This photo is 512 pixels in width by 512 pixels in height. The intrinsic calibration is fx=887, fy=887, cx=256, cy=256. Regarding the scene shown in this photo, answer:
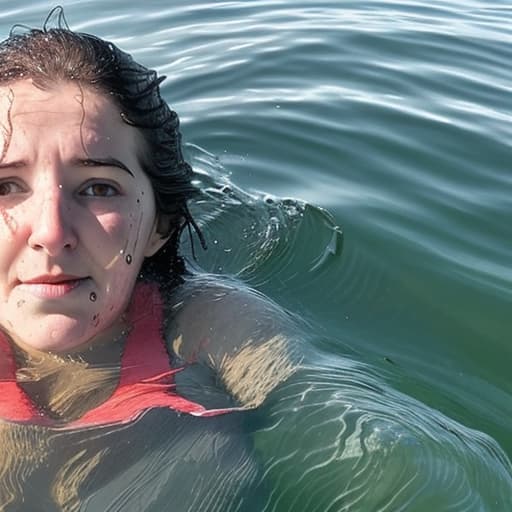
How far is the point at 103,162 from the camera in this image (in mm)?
2572

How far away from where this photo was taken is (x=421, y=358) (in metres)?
3.34

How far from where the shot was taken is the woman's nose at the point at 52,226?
7.89 ft

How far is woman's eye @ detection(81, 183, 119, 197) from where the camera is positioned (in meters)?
2.55

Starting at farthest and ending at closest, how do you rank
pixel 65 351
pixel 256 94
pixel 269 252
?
pixel 256 94, pixel 269 252, pixel 65 351

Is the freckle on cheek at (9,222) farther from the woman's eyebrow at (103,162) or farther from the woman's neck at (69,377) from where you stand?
the woman's neck at (69,377)

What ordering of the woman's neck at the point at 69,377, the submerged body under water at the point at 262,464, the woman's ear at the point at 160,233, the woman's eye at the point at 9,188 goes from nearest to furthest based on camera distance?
1. the submerged body under water at the point at 262,464
2. the woman's eye at the point at 9,188
3. the woman's neck at the point at 69,377
4. the woman's ear at the point at 160,233

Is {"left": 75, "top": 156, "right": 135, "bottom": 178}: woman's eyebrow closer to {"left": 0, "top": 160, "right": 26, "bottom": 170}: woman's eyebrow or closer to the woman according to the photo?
the woman

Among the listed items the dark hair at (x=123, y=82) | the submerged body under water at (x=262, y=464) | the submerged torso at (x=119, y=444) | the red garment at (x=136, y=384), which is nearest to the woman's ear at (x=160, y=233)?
the dark hair at (x=123, y=82)

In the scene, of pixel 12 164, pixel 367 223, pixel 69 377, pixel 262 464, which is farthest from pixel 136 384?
pixel 367 223

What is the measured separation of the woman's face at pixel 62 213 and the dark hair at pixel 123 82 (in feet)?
0.20

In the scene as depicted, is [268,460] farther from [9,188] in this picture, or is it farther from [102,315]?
[9,188]

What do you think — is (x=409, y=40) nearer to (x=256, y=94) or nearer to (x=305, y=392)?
(x=256, y=94)

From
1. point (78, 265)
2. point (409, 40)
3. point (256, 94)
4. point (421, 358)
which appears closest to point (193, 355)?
point (78, 265)

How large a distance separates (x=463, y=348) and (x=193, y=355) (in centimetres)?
116
